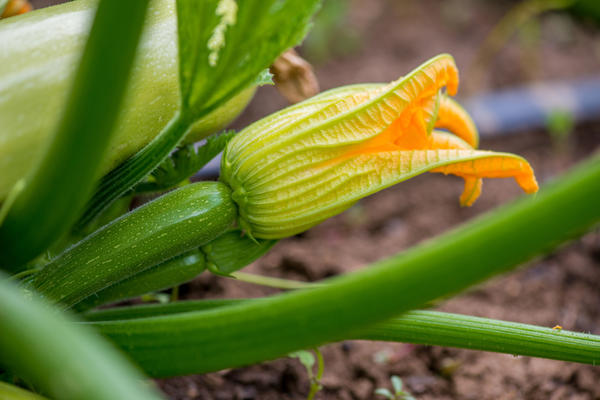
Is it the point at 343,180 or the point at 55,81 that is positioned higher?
the point at 55,81

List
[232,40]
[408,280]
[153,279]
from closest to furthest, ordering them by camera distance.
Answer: [408,280] → [232,40] → [153,279]

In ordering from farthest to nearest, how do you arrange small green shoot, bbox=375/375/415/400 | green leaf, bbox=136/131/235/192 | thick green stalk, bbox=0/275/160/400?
1. small green shoot, bbox=375/375/415/400
2. green leaf, bbox=136/131/235/192
3. thick green stalk, bbox=0/275/160/400

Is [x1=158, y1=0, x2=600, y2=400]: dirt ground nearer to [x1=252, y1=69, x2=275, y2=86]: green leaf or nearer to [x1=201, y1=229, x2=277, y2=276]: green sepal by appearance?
[x1=201, y1=229, x2=277, y2=276]: green sepal

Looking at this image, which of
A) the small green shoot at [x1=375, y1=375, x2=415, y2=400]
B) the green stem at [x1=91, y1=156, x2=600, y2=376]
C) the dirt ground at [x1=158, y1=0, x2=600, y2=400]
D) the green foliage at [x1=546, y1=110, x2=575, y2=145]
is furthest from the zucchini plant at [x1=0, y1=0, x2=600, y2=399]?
the green foliage at [x1=546, y1=110, x2=575, y2=145]

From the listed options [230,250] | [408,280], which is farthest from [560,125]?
[408,280]

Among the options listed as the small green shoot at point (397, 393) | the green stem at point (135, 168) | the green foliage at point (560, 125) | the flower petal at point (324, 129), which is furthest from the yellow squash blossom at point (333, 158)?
the green foliage at point (560, 125)

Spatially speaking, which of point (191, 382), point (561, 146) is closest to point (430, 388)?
point (191, 382)

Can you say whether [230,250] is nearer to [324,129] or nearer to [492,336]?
[324,129]
